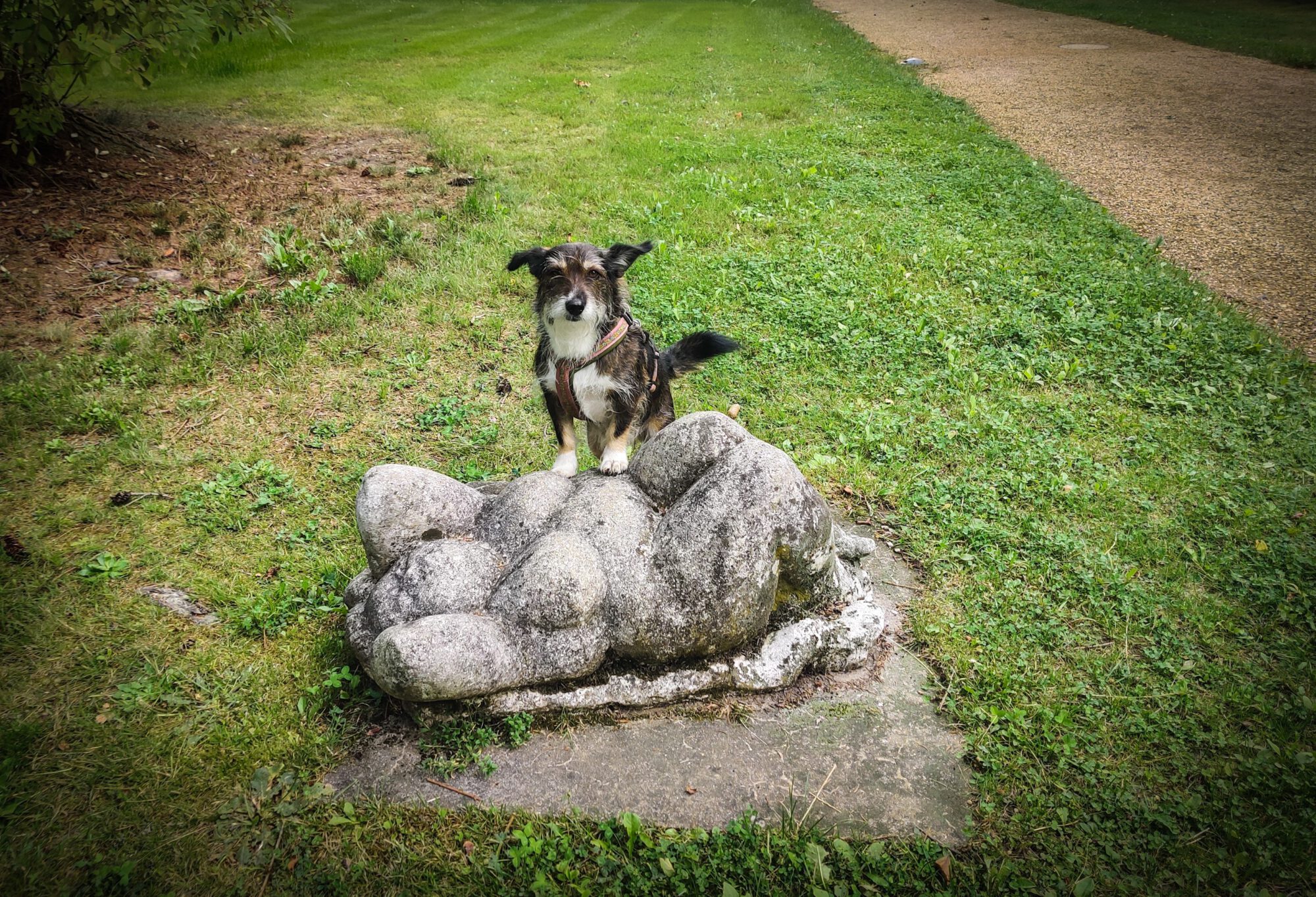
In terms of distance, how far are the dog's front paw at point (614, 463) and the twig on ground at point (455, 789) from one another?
1.58m

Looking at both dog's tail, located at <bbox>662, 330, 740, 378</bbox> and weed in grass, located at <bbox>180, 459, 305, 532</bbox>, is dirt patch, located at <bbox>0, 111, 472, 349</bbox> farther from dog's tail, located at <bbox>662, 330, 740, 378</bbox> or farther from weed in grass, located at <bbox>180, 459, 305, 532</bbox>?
dog's tail, located at <bbox>662, 330, 740, 378</bbox>

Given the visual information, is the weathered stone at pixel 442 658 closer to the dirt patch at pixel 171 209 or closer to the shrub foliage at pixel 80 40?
the dirt patch at pixel 171 209

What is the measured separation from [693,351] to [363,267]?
4122 millimetres

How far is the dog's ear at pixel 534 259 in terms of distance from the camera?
3.65 meters

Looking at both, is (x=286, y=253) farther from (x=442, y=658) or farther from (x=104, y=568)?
(x=442, y=658)

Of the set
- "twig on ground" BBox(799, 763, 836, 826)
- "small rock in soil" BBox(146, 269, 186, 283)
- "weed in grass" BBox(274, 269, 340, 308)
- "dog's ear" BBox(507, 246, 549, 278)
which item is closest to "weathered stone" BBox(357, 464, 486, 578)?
"dog's ear" BBox(507, 246, 549, 278)

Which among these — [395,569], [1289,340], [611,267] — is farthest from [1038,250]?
[395,569]

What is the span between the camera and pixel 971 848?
268 centimetres

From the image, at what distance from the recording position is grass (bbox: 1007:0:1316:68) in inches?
608

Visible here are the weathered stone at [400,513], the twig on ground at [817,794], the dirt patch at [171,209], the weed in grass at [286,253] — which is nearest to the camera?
the twig on ground at [817,794]

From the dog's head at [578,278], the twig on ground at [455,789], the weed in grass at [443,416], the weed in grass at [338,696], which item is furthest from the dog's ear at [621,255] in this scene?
the twig on ground at [455,789]

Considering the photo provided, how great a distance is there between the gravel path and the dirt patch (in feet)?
28.7

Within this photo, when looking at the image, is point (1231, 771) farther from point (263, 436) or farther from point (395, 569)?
point (263, 436)

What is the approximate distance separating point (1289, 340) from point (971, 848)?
603 centimetres
